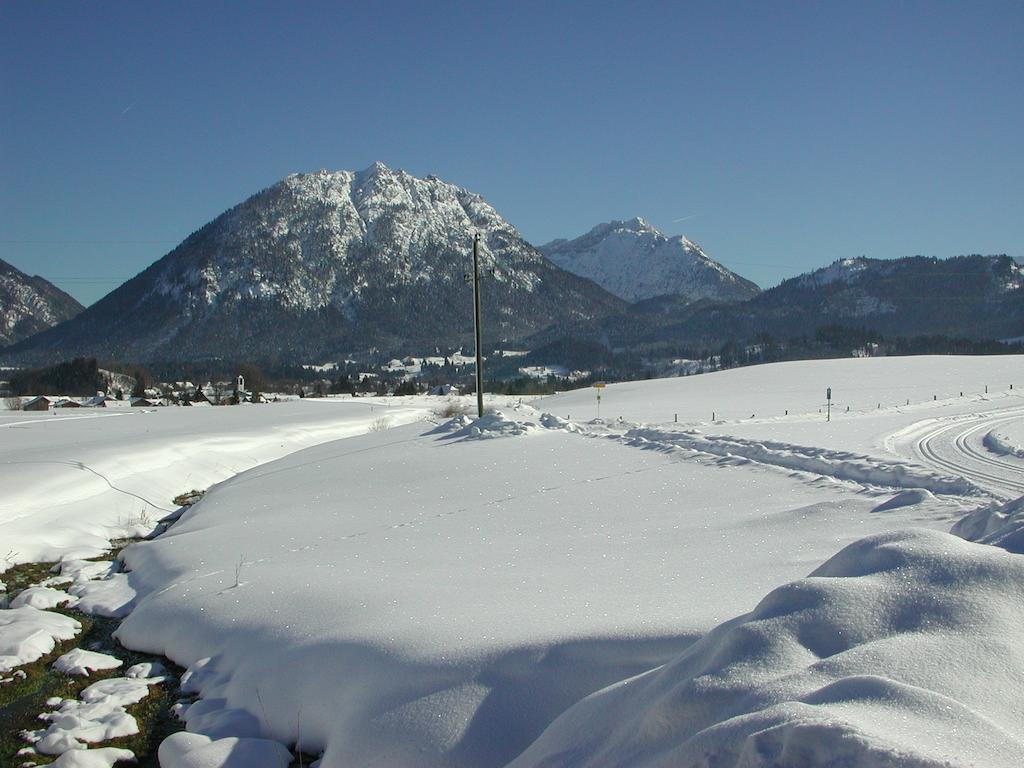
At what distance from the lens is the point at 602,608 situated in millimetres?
6793

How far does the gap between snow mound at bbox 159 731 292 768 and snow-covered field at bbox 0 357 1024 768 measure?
0.02 meters

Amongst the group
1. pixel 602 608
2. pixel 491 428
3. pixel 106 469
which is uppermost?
pixel 491 428

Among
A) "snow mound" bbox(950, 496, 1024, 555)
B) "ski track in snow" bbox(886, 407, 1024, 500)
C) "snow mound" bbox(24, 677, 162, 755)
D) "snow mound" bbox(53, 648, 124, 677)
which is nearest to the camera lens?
"snow mound" bbox(950, 496, 1024, 555)

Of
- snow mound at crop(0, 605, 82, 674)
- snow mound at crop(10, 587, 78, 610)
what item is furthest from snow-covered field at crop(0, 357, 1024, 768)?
snow mound at crop(0, 605, 82, 674)

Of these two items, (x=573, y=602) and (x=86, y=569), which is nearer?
(x=573, y=602)

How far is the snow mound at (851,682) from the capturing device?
9.53 ft

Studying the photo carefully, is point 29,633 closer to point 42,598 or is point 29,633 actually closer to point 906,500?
point 42,598

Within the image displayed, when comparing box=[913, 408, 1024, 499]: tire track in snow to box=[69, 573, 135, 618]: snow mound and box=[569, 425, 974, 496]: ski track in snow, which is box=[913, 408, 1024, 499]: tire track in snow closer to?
box=[569, 425, 974, 496]: ski track in snow

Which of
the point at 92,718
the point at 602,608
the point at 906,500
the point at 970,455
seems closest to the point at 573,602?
the point at 602,608

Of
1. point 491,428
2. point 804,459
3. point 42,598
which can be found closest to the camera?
point 42,598

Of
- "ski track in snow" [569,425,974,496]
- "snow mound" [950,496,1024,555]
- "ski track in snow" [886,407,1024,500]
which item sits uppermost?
"snow mound" [950,496,1024,555]

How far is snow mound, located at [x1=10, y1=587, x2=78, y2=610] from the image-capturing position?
10516 mm

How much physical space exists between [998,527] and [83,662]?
928 centimetres

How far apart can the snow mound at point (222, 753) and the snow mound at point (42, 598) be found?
5612 mm
